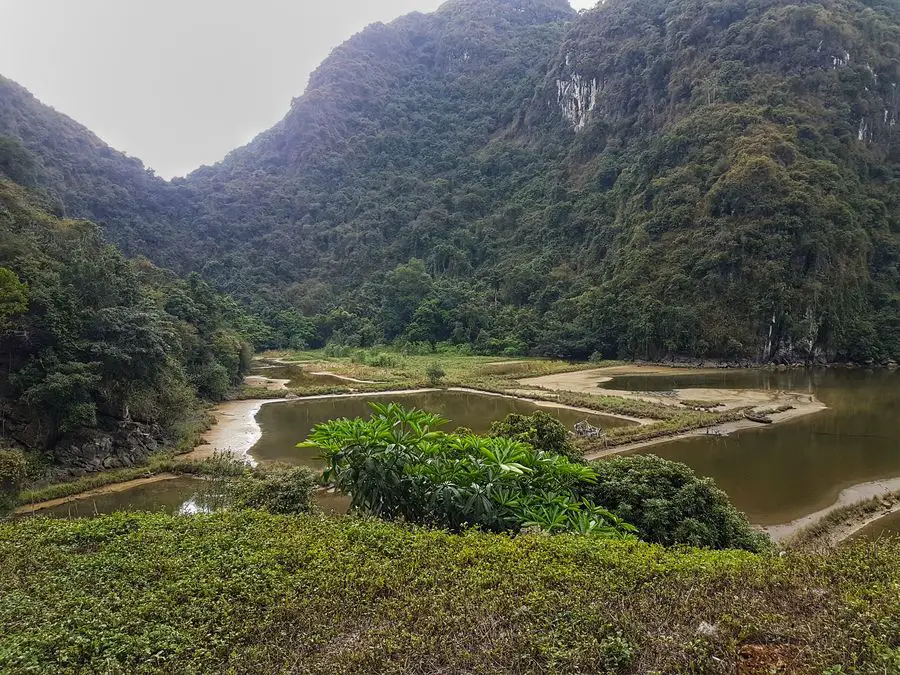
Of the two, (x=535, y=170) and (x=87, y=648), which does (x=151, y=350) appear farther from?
Answer: (x=535, y=170)

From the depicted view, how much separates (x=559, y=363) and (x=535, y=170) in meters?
58.0

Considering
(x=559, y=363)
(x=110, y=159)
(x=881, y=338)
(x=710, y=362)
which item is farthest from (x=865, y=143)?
(x=110, y=159)

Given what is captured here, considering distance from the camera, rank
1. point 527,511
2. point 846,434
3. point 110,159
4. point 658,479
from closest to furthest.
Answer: point 527,511, point 658,479, point 846,434, point 110,159

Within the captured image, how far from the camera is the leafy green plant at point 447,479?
7.41 m

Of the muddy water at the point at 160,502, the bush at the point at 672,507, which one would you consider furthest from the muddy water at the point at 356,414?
the bush at the point at 672,507

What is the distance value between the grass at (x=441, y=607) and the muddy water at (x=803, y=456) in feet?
34.9

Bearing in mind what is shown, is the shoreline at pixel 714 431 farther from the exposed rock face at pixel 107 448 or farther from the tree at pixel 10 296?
the tree at pixel 10 296

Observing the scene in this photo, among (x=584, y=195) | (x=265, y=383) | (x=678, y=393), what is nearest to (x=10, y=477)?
(x=265, y=383)

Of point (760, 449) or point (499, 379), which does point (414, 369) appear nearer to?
point (499, 379)

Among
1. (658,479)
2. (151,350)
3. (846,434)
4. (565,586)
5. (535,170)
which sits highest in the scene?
(535,170)

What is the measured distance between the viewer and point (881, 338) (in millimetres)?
51188

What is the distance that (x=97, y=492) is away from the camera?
16.3 m

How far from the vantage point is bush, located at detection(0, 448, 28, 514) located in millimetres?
12422

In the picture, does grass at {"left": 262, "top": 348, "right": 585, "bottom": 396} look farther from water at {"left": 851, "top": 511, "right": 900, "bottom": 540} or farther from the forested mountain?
water at {"left": 851, "top": 511, "right": 900, "bottom": 540}
